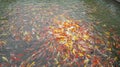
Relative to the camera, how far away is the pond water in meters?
5.62

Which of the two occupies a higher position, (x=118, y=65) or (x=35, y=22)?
(x=35, y=22)

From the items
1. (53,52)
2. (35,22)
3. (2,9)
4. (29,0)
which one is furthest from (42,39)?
(29,0)

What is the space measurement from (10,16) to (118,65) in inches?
228

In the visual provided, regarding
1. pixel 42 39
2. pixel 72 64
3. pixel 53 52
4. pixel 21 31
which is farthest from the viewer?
pixel 21 31

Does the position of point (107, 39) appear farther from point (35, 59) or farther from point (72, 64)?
point (35, 59)

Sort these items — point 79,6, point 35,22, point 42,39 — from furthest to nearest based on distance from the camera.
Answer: point 79,6, point 35,22, point 42,39

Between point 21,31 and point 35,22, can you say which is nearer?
point 21,31

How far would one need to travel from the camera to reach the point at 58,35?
6.77 metres

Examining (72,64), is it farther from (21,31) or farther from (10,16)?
(10,16)

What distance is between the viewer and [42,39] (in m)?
6.57

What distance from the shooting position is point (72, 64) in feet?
17.9

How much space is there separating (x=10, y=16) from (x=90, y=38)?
437cm

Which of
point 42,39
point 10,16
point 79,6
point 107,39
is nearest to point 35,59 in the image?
point 42,39

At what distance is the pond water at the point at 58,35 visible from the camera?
562 centimetres
